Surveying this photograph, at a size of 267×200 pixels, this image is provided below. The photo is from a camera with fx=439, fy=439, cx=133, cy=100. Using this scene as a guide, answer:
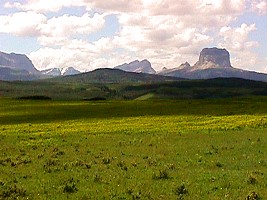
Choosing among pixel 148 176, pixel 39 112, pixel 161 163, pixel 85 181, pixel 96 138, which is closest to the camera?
pixel 85 181

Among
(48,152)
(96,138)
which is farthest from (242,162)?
(96,138)

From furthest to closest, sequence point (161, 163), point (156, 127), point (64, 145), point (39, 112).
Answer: point (39, 112) < point (156, 127) < point (64, 145) < point (161, 163)

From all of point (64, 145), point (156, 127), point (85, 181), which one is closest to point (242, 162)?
point (85, 181)

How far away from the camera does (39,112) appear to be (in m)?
94.8

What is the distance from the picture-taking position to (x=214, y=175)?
23.3 metres

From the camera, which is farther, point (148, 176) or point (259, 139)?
point (259, 139)

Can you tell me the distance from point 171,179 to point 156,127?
39006 millimetres

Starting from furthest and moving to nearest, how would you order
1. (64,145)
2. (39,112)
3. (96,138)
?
(39,112)
(96,138)
(64,145)

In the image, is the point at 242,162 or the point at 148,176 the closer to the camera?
the point at 148,176

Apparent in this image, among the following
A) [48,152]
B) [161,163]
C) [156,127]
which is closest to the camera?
[161,163]

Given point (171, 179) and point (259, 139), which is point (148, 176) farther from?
point (259, 139)

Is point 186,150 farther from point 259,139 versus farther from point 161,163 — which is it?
point 259,139

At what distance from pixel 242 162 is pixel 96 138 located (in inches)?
874

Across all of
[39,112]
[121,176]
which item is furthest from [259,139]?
[39,112]
